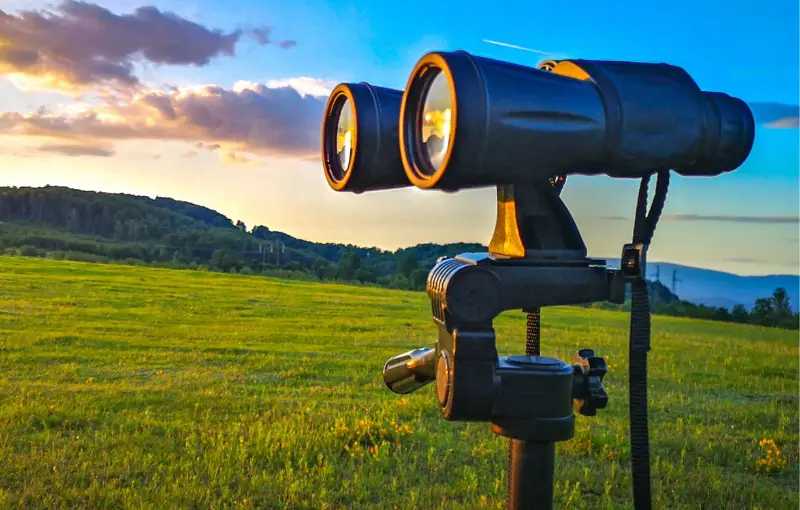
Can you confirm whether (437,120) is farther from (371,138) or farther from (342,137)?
(342,137)

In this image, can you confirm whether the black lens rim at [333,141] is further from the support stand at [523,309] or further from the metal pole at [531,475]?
the metal pole at [531,475]

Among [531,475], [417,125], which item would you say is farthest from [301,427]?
[417,125]

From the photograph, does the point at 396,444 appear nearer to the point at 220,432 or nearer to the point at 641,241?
Answer: the point at 220,432

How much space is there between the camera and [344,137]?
240 cm

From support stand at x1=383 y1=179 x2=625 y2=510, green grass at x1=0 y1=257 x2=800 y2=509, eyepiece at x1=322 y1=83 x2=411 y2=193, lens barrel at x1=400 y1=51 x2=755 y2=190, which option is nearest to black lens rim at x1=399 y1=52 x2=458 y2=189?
lens barrel at x1=400 y1=51 x2=755 y2=190

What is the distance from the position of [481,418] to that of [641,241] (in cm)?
68

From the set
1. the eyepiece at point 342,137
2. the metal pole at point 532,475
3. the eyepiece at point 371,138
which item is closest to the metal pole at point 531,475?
the metal pole at point 532,475

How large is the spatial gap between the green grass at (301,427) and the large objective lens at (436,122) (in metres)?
3.22

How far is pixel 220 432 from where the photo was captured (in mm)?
5871

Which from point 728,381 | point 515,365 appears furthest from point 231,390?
point 728,381

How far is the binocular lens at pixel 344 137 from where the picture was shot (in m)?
2.32

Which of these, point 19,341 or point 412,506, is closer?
point 412,506

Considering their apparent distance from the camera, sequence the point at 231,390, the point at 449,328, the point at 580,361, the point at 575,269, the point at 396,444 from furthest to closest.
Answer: the point at 231,390 < the point at 396,444 < the point at 580,361 < the point at 575,269 < the point at 449,328

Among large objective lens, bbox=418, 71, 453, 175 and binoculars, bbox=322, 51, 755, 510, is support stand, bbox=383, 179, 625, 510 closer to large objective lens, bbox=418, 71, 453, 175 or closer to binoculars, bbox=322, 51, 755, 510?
binoculars, bbox=322, 51, 755, 510
